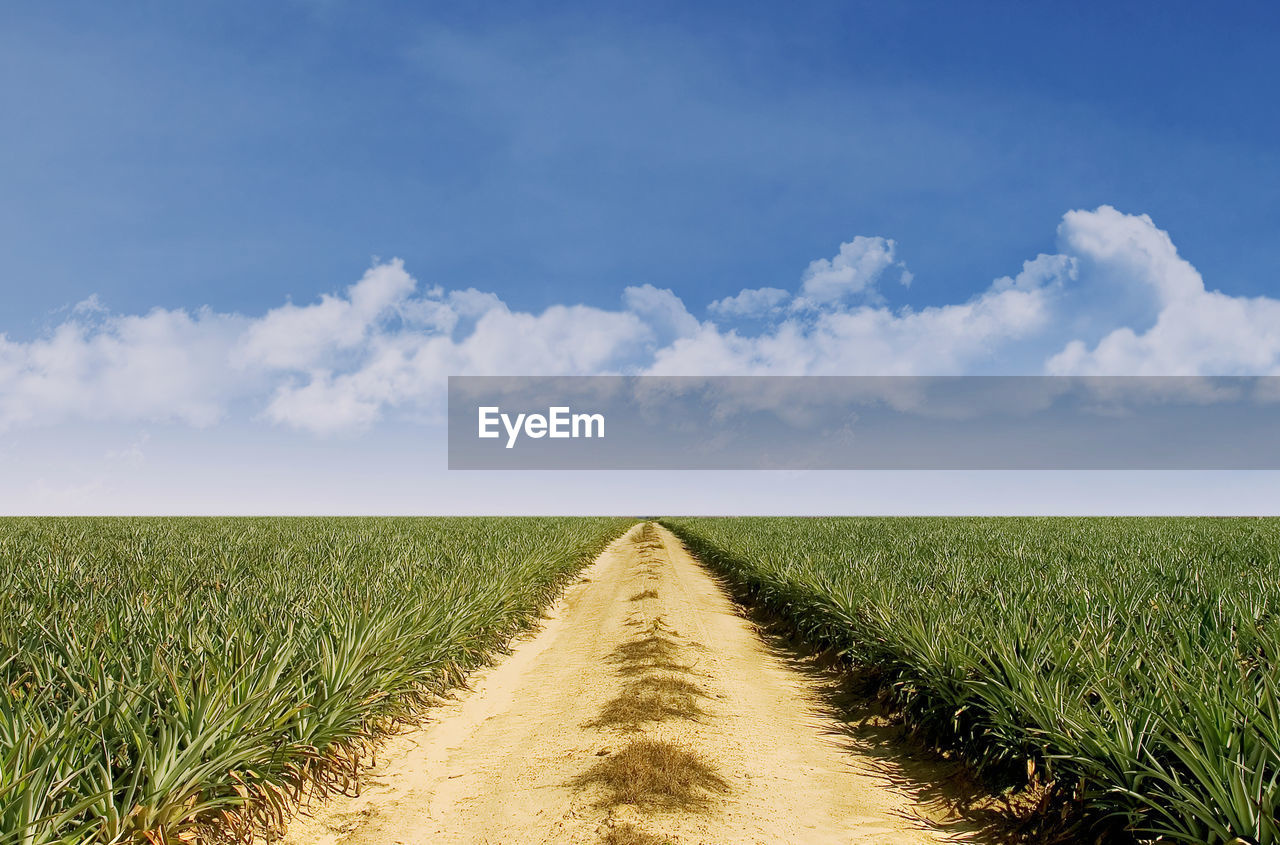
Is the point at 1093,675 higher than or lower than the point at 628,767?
higher

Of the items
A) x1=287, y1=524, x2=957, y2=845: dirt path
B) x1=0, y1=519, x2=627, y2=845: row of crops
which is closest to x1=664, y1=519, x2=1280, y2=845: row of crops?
x1=287, y1=524, x2=957, y2=845: dirt path

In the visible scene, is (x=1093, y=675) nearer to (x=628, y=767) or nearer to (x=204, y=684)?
(x=628, y=767)

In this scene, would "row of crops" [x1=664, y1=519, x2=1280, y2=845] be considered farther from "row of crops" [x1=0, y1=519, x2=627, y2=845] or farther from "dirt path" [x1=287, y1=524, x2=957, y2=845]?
"row of crops" [x1=0, y1=519, x2=627, y2=845]

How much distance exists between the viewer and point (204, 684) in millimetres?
3863

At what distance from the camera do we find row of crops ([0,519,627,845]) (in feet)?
10.6

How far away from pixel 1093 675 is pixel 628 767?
3338mm

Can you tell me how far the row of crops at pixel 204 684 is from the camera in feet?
10.6

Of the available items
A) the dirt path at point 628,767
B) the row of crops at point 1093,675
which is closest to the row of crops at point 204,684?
the dirt path at point 628,767

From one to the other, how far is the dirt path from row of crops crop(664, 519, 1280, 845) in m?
0.86

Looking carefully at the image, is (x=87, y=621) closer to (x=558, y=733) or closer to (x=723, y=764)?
(x=558, y=733)

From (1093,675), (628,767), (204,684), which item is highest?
(204,684)

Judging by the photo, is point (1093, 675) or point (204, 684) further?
point (1093, 675)

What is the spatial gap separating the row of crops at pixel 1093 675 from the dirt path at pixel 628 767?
858 millimetres

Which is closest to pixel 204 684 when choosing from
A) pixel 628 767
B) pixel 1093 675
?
pixel 628 767
